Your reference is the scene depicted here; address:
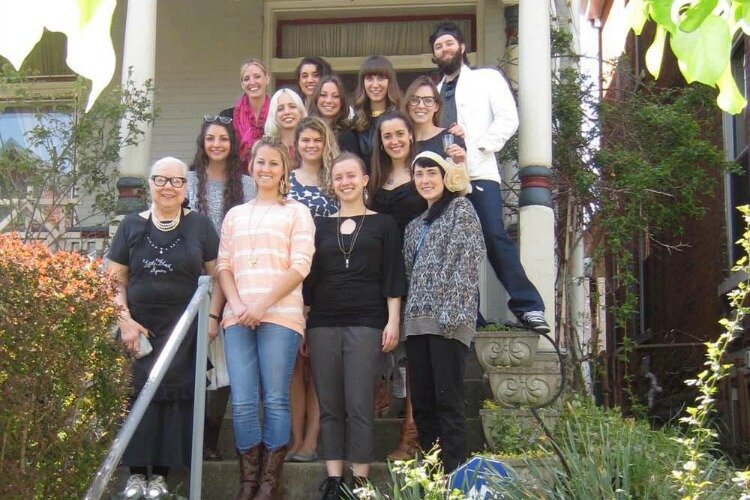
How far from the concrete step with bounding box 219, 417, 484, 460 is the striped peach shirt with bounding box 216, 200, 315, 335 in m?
1.08

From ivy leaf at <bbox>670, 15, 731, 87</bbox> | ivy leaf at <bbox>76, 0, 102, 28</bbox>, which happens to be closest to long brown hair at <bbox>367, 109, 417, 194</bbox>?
ivy leaf at <bbox>670, 15, 731, 87</bbox>

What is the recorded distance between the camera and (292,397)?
6.10 meters

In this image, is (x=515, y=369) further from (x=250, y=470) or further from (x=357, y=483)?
(x=250, y=470)

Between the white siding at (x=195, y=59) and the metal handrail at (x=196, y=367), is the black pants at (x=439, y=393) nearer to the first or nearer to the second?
the metal handrail at (x=196, y=367)

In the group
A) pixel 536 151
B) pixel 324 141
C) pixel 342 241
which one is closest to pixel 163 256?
pixel 342 241

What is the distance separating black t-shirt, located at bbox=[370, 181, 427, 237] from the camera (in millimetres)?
6332

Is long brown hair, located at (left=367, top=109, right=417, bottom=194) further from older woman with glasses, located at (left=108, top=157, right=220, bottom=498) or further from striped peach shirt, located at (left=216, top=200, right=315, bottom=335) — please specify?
older woman with glasses, located at (left=108, top=157, right=220, bottom=498)

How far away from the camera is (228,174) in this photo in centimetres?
656

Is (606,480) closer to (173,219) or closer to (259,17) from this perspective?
(173,219)

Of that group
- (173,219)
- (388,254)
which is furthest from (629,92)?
(173,219)

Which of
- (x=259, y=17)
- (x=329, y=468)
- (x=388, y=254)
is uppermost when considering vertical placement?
(x=259, y=17)

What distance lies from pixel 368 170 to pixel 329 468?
190 cm

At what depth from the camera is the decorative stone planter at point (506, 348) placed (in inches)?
253

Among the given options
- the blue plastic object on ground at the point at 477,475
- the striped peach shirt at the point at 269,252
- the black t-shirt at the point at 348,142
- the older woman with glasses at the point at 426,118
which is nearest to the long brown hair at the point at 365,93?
the black t-shirt at the point at 348,142
